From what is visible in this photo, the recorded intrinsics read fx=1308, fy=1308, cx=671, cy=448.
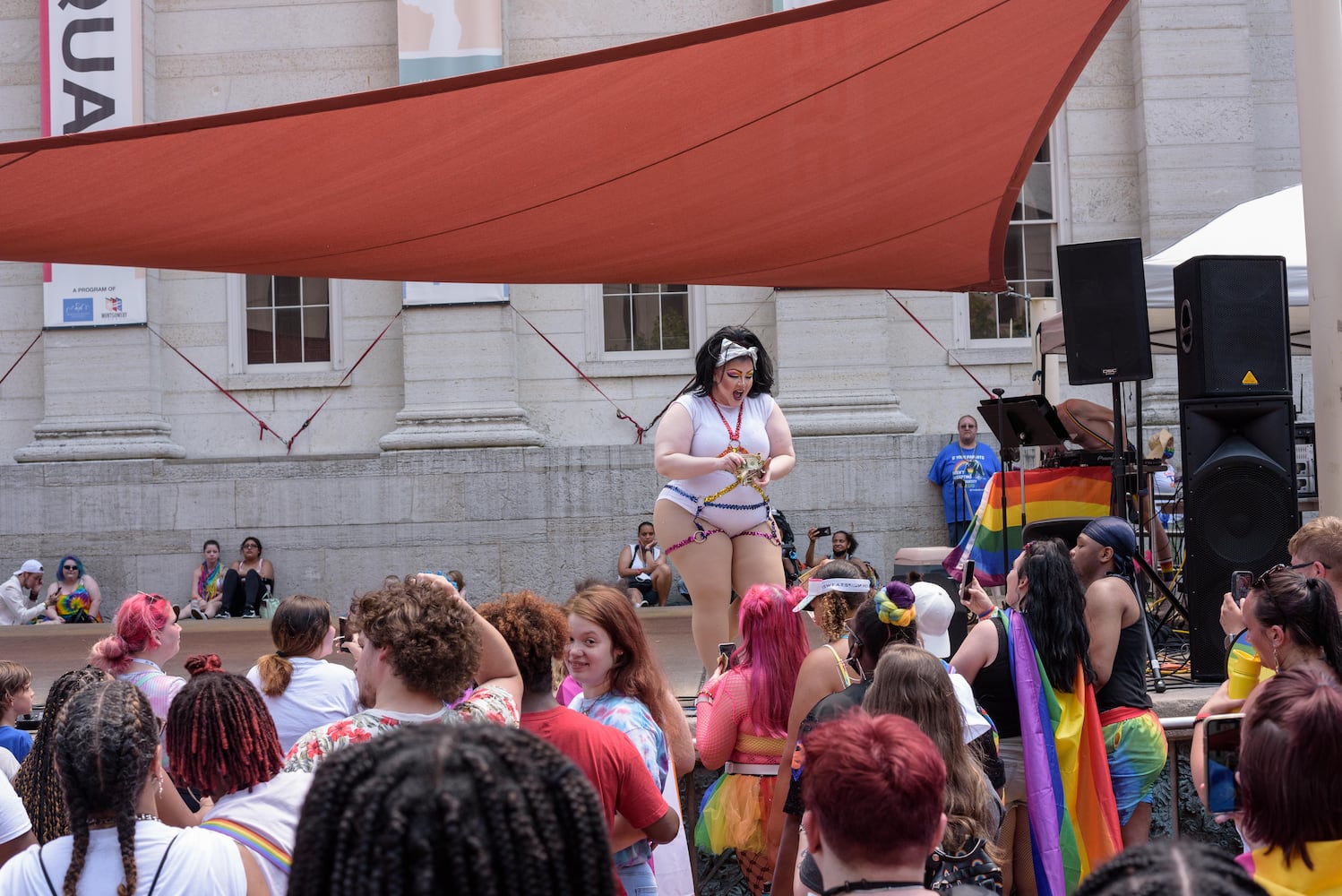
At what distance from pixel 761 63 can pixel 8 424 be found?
11.8m

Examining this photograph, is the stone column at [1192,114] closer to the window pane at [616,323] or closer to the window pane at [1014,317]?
the window pane at [1014,317]

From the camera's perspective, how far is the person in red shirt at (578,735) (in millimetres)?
3078

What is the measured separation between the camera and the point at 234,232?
216 inches

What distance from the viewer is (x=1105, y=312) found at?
284 inches

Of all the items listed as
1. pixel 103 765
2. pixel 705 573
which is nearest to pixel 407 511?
pixel 705 573

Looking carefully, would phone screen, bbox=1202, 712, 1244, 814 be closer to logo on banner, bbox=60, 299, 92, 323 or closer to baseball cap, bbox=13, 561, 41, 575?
baseball cap, bbox=13, 561, 41, 575

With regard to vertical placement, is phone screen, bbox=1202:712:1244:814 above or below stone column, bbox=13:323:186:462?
below

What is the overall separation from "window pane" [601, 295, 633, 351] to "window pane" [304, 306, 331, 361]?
2.98m

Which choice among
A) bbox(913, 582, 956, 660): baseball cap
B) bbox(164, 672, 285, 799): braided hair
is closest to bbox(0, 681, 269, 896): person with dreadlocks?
bbox(164, 672, 285, 799): braided hair

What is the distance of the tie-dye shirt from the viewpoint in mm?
3412

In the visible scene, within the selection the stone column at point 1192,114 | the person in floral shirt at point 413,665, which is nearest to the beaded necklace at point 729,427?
the person in floral shirt at point 413,665

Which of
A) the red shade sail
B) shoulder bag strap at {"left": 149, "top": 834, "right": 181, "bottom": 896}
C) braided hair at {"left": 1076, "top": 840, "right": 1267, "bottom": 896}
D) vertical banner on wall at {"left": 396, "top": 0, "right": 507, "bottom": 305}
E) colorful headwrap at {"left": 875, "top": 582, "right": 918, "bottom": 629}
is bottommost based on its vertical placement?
shoulder bag strap at {"left": 149, "top": 834, "right": 181, "bottom": 896}

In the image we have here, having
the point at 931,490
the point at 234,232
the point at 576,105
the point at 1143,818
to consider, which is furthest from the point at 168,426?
the point at 1143,818

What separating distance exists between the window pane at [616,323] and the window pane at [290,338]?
3319 mm
